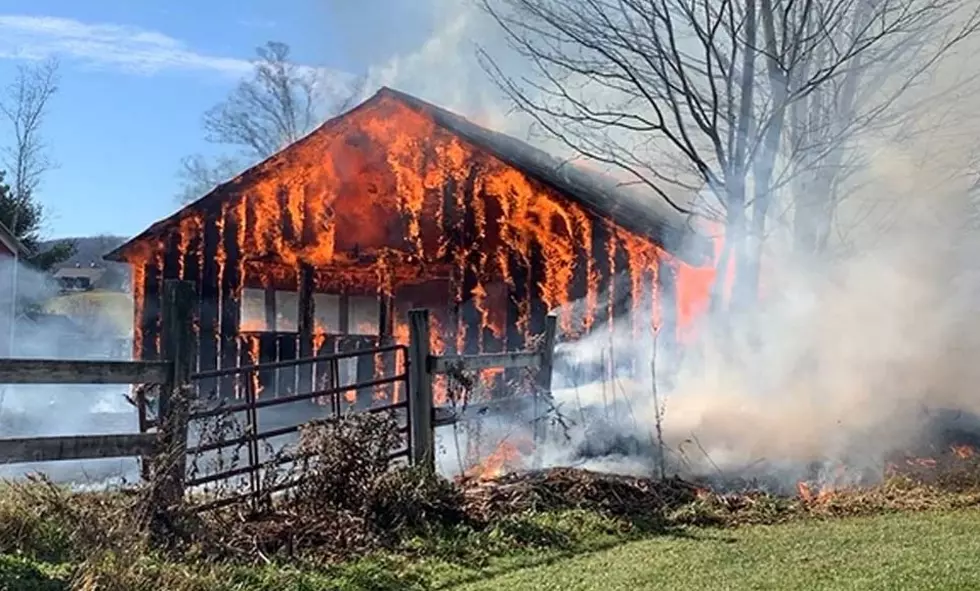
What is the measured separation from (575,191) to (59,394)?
13.1m

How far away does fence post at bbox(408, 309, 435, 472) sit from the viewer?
27.7 feet

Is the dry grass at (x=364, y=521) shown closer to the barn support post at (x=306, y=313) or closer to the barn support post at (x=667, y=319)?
the barn support post at (x=667, y=319)

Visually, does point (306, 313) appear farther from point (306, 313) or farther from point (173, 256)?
point (173, 256)

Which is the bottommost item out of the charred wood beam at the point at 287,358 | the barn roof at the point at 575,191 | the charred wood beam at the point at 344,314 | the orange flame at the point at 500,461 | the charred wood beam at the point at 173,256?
the orange flame at the point at 500,461

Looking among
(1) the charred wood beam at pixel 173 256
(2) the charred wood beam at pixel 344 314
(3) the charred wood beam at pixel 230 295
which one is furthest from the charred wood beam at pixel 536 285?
(1) the charred wood beam at pixel 173 256

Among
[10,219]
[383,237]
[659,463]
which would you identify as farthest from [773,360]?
[10,219]

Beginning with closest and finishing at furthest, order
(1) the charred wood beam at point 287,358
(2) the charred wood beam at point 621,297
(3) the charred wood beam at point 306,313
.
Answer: (2) the charred wood beam at point 621,297 < (3) the charred wood beam at point 306,313 < (1) the charred wood beam at point 287,358

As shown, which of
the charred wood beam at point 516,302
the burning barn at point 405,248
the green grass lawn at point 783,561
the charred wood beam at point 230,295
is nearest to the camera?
the green grass lawn at point 783,561

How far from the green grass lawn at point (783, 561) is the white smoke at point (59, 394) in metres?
3.41

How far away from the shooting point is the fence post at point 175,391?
655 cm

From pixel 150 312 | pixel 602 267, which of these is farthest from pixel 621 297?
pixel 150 312

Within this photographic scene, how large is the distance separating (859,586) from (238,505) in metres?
4.26

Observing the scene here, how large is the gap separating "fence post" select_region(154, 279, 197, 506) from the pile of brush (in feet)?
7.39

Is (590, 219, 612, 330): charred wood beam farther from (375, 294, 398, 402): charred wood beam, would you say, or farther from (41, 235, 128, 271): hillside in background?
(41, 235, 128, 271): hillside in background
